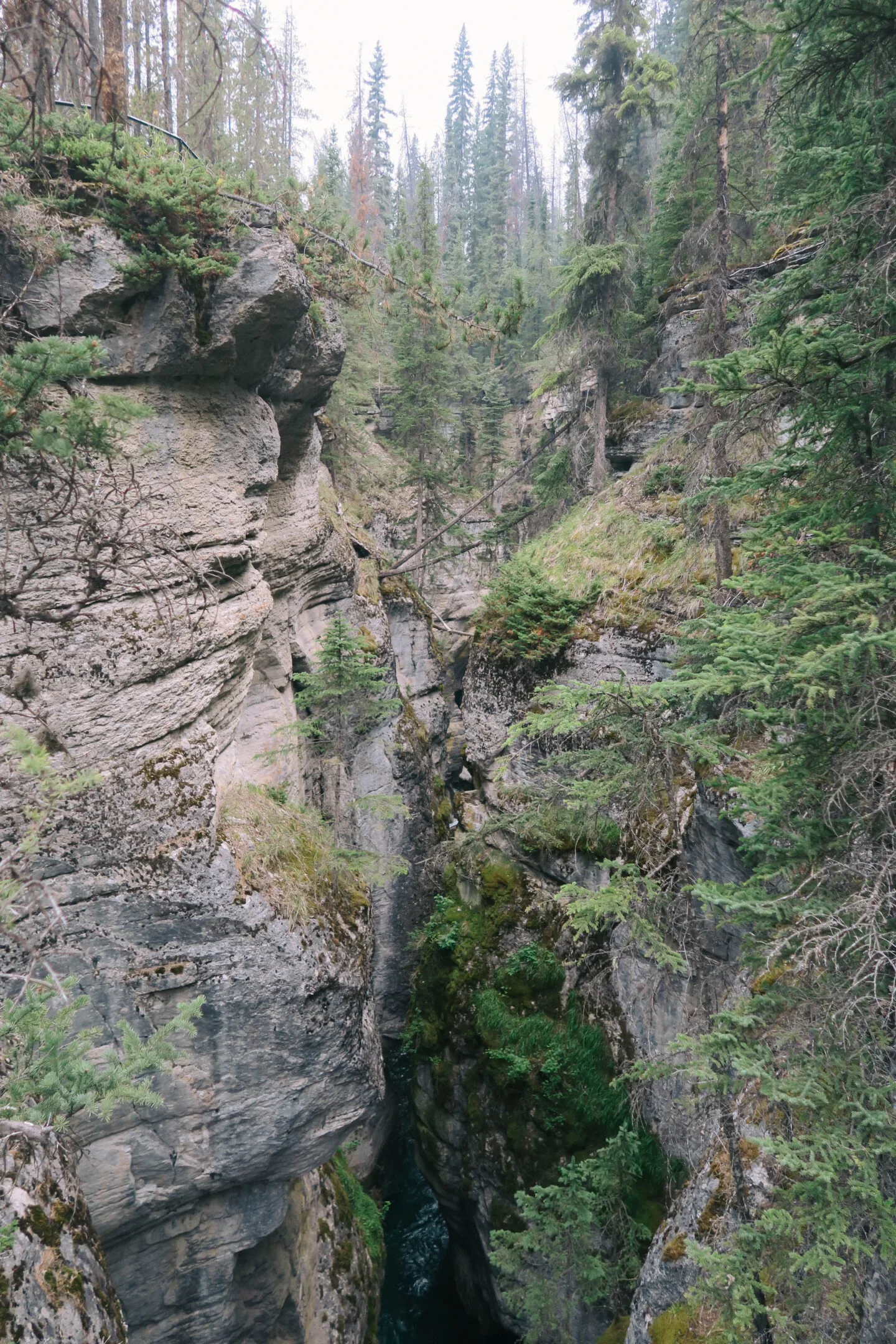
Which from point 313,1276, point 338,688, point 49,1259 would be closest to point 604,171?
point 338,688

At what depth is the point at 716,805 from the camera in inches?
291

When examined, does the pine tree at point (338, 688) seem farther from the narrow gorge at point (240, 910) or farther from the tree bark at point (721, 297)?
the tree bark at point (721, 297)

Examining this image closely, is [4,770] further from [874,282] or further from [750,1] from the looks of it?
[750,1]

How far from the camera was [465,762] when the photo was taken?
41.9ft

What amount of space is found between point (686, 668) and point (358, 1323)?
11.7 m

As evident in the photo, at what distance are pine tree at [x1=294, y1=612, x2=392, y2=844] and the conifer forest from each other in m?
0.13

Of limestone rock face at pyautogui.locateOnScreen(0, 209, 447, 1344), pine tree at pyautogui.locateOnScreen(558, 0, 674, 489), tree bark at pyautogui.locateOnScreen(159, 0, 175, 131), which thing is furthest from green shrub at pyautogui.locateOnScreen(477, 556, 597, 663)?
tree bark at pyautogui.locateOnScreen(159, 0, 175, 131)

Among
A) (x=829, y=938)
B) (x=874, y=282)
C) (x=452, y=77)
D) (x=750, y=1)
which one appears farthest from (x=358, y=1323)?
(x=452, y=77)

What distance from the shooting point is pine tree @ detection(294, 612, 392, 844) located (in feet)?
32.1

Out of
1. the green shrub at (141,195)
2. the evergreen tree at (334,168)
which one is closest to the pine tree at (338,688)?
the green shrub at (141,195)

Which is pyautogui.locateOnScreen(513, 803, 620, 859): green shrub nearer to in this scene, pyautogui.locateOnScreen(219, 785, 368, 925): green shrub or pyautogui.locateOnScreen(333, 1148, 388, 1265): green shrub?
pyautogui.locateOnScreen(219, 785, 368, 925): green shrub

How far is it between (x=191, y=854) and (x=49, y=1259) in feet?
10.2

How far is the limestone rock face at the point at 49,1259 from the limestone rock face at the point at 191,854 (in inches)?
56.2

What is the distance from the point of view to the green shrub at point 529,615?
37.4 feet
